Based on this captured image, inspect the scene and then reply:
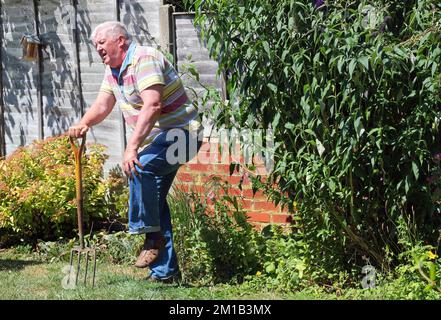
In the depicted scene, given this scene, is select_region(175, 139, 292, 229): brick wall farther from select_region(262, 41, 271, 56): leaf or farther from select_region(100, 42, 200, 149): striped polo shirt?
select_region(262, 41, 271, 56): leaf

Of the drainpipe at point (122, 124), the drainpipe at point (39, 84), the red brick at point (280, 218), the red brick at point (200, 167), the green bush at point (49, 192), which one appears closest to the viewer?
the red brick at point (280, 218)

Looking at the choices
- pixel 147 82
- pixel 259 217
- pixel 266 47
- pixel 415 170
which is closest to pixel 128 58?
pixel 147 82

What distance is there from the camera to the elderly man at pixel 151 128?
6.07 meters

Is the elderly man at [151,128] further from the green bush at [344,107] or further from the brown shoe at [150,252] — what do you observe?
the green bush at [344,107]

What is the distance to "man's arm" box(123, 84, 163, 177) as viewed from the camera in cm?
591

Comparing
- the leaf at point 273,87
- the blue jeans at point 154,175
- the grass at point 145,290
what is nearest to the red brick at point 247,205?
the grass at point 145,290

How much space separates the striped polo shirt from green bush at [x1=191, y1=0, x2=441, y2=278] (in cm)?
27

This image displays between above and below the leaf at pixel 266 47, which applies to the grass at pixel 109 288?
below

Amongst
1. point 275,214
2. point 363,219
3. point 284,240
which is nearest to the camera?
point 363,219

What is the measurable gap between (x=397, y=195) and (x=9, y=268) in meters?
3.46

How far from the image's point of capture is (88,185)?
27.5 ft

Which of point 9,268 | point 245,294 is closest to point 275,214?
point 245,294

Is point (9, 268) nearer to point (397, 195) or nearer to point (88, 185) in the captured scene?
point (88, 185)

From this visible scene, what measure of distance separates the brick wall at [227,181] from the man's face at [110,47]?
4.21 feet
